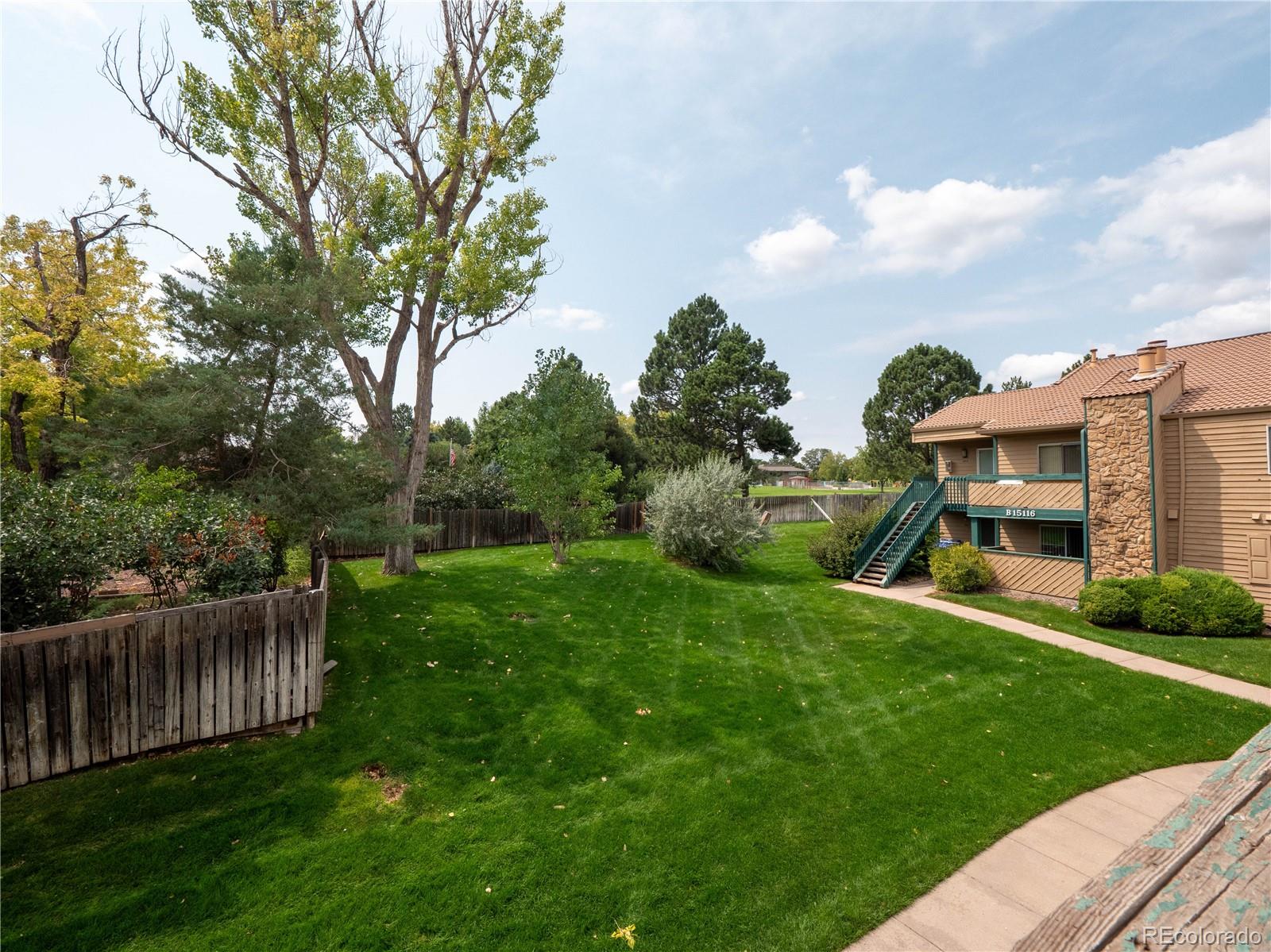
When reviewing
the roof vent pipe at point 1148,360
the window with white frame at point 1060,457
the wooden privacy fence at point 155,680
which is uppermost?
the roof vent pipe at point 1148,360

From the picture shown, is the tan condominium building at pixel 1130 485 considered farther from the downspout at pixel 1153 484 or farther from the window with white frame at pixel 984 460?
the window with white frame at pixel 984 460

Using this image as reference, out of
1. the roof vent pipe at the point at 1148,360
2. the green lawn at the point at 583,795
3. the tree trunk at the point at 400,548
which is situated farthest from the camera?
the roof vent pipe at the point at 1148,360

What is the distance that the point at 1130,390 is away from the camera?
43.2ft

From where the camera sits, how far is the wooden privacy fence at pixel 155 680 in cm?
491

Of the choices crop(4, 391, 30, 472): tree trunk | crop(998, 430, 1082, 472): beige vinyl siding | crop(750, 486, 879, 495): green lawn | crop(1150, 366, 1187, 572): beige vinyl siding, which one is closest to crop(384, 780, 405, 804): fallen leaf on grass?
crop(1150, 366, 1187, 572): beige vinyl siding

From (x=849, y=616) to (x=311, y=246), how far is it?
15260 millimetres

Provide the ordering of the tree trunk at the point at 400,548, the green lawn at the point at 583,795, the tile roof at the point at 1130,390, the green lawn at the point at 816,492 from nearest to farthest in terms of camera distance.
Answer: the green lawn at the point at 583,795 < the tile roof at the point at 1130,390 < the tree trunk at the point at 400,548 < the green lawn at the point at 816,492

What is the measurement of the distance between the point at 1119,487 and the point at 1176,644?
4.06 m

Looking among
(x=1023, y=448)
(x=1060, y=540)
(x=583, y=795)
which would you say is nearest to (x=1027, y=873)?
(x=583, y=795)

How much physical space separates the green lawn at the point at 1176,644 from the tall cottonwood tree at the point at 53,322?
22165mm

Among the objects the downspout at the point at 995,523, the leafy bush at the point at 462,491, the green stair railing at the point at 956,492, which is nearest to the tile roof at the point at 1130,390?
the downspout at the point at 995,523

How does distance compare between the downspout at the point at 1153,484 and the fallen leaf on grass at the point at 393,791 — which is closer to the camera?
the fallen leaf on grass at the point at 393,791

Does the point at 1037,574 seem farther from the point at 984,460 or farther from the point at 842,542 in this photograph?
the point at 984,460

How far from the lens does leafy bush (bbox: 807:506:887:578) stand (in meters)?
17.5
